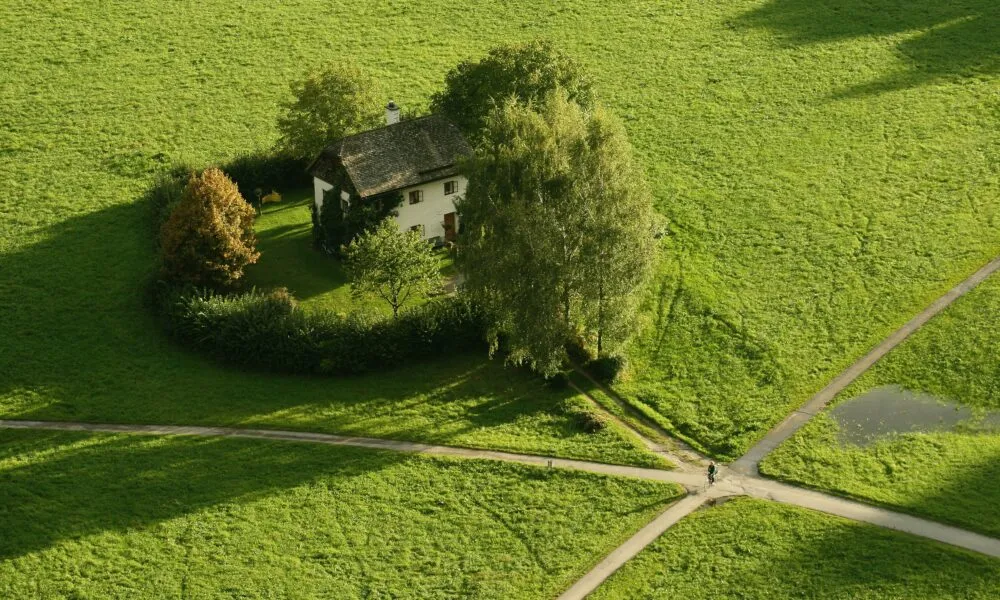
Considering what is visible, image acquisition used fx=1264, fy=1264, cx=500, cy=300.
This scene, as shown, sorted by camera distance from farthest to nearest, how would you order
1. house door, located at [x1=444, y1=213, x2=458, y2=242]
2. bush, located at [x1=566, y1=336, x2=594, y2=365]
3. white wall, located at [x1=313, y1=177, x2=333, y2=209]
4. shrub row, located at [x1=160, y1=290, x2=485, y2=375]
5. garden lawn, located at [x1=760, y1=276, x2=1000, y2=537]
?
house door, located at [x1=444, y1=213, x2=458, y2=242] < white wall, located at [x1=313, y1=177, x2=333, y2=209] < bush, located at [x1=566, y1=336, x2=594, y2=365] < shrub row, located at [x1=160, y1=290, x2=485, y2=375] < garden lawn, located at [x1=760, y1=276, x2=1000, y2=537]

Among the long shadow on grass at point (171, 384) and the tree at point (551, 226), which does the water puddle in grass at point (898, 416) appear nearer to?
the tree at point (551, 226)

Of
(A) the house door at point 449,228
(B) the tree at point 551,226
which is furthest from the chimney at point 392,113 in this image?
(B) the tree at point 551,226

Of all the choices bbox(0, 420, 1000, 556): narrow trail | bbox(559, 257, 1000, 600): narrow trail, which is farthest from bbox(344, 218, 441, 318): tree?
bbox(559, 257, 1000, 600): narrow trail

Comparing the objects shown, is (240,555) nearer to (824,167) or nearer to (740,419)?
(740,419)

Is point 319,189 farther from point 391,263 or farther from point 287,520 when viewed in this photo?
point 287,520

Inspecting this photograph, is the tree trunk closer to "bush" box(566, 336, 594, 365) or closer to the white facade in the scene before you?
"bush" box(566, 336, 594, 365)

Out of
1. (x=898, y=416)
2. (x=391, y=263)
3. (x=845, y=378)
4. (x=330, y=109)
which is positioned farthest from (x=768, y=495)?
(x=330, y=109)
